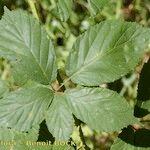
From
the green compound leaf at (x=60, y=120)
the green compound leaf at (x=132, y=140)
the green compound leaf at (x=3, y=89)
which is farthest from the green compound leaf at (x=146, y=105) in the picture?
the green compound leaf at (x=3, y=89)

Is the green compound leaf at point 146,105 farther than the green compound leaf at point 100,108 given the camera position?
Yes

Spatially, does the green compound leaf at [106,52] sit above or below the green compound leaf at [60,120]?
above

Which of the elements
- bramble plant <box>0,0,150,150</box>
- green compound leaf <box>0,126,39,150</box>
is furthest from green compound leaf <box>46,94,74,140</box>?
green compound leaf <box>0,126,39,150</box>

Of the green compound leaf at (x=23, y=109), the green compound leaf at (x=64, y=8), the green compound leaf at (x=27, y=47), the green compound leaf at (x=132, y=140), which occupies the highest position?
the green compound leaf at (x=64, y=8)

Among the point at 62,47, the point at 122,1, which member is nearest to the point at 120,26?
the point at 122,1

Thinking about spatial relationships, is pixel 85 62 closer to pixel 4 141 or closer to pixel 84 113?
pixel 84 113

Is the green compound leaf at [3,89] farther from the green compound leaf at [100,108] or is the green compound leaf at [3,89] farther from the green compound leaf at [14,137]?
the green compound leaf at [100,108]

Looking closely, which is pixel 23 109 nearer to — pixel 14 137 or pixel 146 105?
pixel 14 137

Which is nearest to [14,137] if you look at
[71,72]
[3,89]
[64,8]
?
[3,89]
